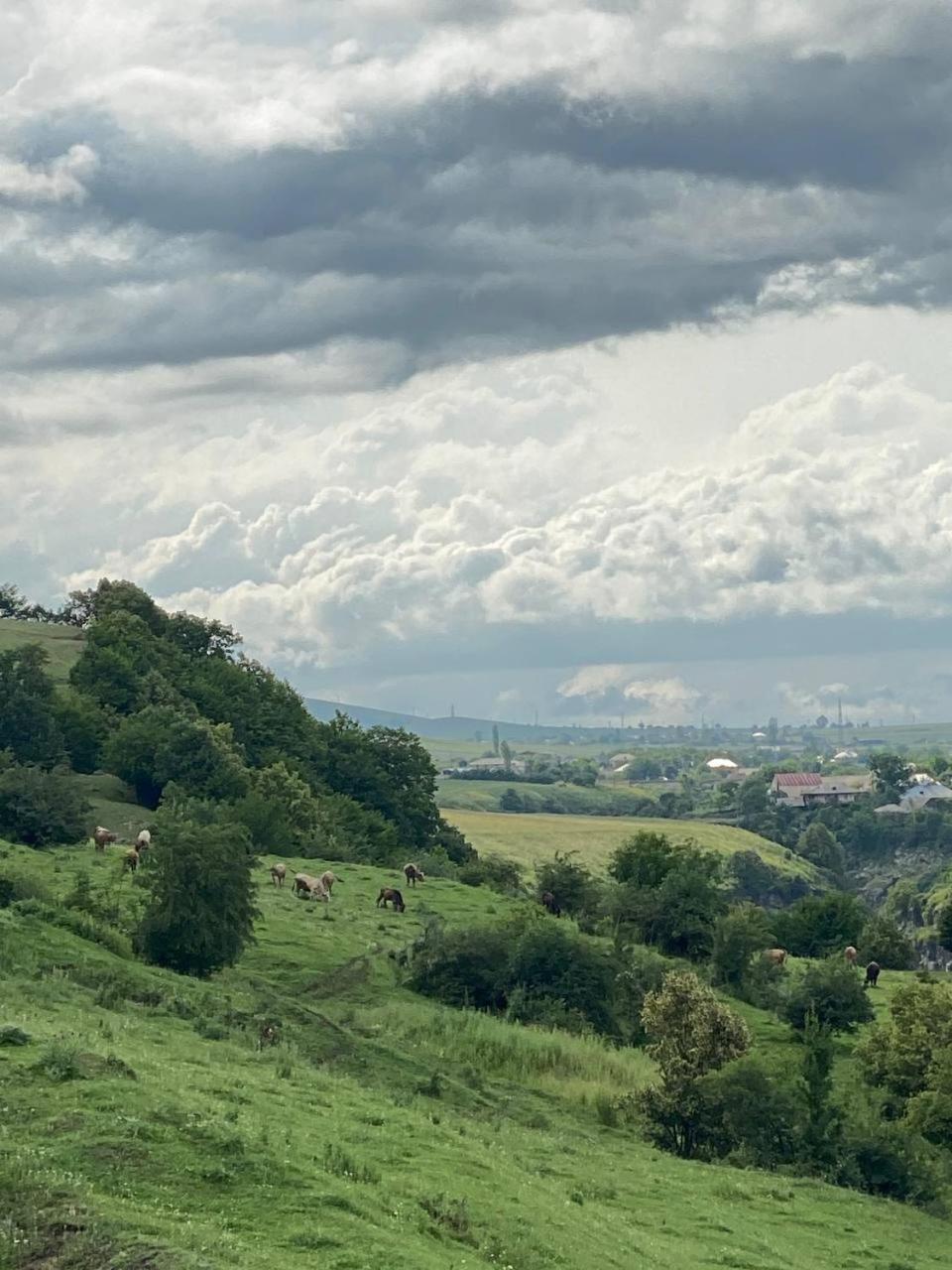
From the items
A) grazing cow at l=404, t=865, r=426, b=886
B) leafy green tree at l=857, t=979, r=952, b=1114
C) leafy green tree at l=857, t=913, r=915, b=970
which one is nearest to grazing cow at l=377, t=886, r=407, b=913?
grazing cow at l=404, t=865, r=426, b=886

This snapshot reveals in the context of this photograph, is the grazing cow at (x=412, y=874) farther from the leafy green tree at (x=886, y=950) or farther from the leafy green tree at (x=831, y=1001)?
the leafy green tree at (x=886, y=950)

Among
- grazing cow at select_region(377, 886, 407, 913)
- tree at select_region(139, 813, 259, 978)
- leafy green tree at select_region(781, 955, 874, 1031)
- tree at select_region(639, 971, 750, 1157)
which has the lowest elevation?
leafy green tree at select_region(781, 955, 874, 1031)

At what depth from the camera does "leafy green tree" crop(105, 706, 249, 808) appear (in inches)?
4011

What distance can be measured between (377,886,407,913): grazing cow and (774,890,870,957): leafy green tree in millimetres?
36278

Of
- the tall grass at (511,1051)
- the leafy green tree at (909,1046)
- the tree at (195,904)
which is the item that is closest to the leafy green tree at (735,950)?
the leafy green tree at (909,1046)

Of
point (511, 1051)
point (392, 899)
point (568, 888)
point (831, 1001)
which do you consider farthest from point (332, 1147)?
point (568, 888)

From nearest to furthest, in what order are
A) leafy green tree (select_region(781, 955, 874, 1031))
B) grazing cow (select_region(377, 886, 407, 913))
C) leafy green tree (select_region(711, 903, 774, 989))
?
leafy green tree (select_region(781, 955, 874, 1031)) → leafy green tree (select_region(711, 903, 774, 989)) → grazing cow (select_region(377, 886, 407, 913))

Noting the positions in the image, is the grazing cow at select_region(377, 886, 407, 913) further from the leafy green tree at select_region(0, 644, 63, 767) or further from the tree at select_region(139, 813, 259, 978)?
the leafy green tree at select_region(0, 644, 63, 767)

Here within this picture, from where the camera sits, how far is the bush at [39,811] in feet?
Answer: 246

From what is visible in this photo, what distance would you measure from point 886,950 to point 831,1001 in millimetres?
29694

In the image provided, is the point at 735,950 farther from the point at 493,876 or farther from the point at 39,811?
the point at 39,811

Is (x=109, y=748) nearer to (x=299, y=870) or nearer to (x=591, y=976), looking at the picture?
(x=299, y=870)

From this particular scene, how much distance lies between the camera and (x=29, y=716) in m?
106

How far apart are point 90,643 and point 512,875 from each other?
39938 mm
